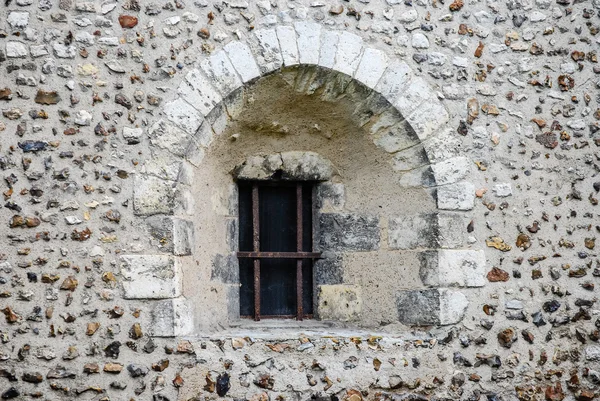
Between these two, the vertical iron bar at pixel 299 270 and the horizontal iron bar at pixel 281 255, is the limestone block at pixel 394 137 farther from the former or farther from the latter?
the horizontal iron bar at pixel 281 255

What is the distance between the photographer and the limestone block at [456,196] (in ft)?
14.2

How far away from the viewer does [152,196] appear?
401 cm

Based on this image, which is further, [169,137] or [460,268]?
[460,268]

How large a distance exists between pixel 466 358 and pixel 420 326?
11.5 inches

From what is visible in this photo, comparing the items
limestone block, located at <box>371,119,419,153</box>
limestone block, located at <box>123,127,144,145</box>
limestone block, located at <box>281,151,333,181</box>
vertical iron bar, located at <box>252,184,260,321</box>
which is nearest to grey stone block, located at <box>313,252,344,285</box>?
vertical iron bar, located at <box>252,184,260,321</box>

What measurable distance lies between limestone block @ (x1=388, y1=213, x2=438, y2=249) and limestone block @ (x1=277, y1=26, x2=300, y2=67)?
1.07 meters

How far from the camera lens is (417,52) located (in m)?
4.36

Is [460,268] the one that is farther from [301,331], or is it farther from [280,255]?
[280,255]

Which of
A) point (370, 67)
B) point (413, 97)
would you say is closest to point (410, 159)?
point (413, 97)

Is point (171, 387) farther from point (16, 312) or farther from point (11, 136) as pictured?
point (11, 136)

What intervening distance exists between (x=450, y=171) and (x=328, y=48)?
0.92 m

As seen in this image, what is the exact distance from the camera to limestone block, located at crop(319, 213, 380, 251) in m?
4.64

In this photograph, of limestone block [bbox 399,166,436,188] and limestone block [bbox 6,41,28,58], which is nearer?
limestone block [bbox 6,41,28,58]

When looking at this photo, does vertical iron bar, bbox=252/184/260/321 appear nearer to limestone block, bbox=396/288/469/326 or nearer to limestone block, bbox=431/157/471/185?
limestone block, bbox=396/288/469/326
